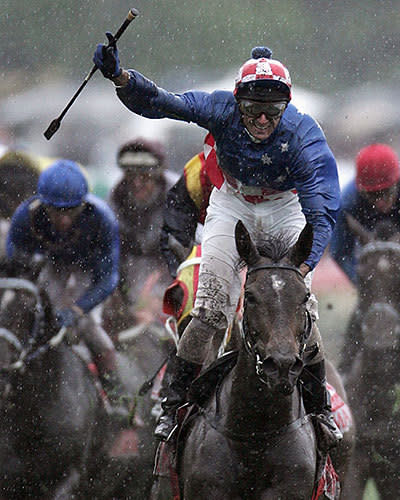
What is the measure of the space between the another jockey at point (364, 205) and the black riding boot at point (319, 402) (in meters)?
3.02

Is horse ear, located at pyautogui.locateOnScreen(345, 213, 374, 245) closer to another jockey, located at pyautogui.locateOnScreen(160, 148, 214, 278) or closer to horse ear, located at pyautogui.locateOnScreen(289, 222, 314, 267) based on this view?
another jockey, located at pyautogui.locateOnScreen(160, 148, 214, 278)

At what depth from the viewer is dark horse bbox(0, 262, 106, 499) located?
566cm

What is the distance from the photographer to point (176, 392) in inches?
196

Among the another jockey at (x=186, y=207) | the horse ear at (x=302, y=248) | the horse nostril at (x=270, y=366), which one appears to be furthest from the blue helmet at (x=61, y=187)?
→ the horse nostril at (x=270, y=366)

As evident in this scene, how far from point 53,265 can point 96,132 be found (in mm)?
3549

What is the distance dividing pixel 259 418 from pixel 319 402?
0.47 metres

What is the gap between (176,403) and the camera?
196 inches

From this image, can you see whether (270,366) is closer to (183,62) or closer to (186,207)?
(186,207)

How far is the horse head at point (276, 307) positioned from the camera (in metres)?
3.88

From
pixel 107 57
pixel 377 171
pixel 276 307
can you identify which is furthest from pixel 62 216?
pixel 276 307

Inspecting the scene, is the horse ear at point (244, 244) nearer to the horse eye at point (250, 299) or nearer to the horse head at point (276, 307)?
the horse head at point (276, 307)

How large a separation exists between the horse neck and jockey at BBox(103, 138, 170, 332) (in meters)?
3.46

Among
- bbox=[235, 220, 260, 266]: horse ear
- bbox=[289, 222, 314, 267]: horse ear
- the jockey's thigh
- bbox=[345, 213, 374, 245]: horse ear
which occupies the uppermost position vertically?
bbox=[345, 213, 374, 245]: horse ear

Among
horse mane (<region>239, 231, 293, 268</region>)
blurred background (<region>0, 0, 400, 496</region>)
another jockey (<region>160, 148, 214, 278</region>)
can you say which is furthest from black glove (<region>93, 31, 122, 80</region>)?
blurred background (<region>0, 0, 400, 496</region>)
